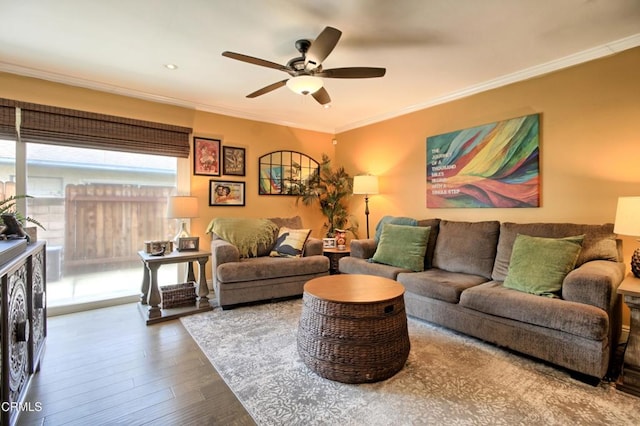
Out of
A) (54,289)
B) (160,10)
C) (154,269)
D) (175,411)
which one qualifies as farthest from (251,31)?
(54,289)

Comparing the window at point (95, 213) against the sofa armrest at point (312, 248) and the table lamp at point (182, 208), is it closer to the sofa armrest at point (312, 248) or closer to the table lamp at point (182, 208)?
the table lamp at point (182, 208)

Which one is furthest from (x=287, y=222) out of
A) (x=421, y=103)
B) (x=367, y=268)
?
(x=421, y=103)

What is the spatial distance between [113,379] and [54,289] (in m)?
1.99

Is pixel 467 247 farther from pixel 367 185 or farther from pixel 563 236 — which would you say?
pixel 367 185

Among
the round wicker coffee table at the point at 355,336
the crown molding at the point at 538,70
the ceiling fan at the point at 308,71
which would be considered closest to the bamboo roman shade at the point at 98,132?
the ceiling fan at the point at 308,71

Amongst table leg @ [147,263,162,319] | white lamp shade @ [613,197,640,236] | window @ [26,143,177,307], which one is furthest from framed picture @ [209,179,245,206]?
white lamp shade @ [613,197,640,236]

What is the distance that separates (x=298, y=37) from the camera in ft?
7.89

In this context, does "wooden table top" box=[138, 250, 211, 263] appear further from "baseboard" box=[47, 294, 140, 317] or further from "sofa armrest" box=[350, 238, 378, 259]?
"sofa armrest" box=[350, 238, 378, 259]

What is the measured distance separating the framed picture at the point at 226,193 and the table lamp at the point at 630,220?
3994mm

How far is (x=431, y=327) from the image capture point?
283 cm

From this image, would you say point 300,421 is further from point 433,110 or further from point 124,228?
point 433,110

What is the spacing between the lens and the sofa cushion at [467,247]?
301 cm

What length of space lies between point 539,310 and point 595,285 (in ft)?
1.19

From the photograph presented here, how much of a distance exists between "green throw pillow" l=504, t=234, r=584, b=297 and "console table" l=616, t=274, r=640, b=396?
408 mm
